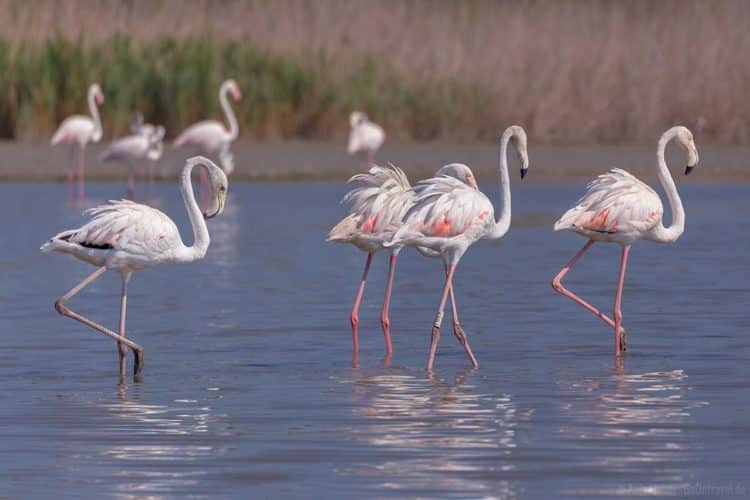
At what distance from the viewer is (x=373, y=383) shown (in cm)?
869

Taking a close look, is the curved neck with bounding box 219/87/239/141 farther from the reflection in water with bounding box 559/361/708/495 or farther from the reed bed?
the reflection in water with bounding box 559/361/708/495

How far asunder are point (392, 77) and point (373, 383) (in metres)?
19.4

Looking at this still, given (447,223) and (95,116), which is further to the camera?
(95,116)

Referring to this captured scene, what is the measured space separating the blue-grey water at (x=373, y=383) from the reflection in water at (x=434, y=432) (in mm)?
16

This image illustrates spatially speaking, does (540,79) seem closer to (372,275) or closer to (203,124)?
(203,124)

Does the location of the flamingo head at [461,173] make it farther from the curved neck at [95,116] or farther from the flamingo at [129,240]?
the curved neck at [95,116]

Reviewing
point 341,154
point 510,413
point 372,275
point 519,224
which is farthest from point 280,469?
point 341,154

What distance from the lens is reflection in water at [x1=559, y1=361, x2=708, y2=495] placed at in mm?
6441

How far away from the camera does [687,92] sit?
27.1 m

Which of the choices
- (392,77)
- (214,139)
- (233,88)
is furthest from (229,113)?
(392,77)

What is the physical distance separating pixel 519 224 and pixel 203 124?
7.20 metres

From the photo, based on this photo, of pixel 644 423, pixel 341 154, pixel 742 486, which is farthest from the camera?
pixel 341 154

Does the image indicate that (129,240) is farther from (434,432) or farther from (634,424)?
(634,424)

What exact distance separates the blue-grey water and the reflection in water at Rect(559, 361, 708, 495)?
0.05ft
